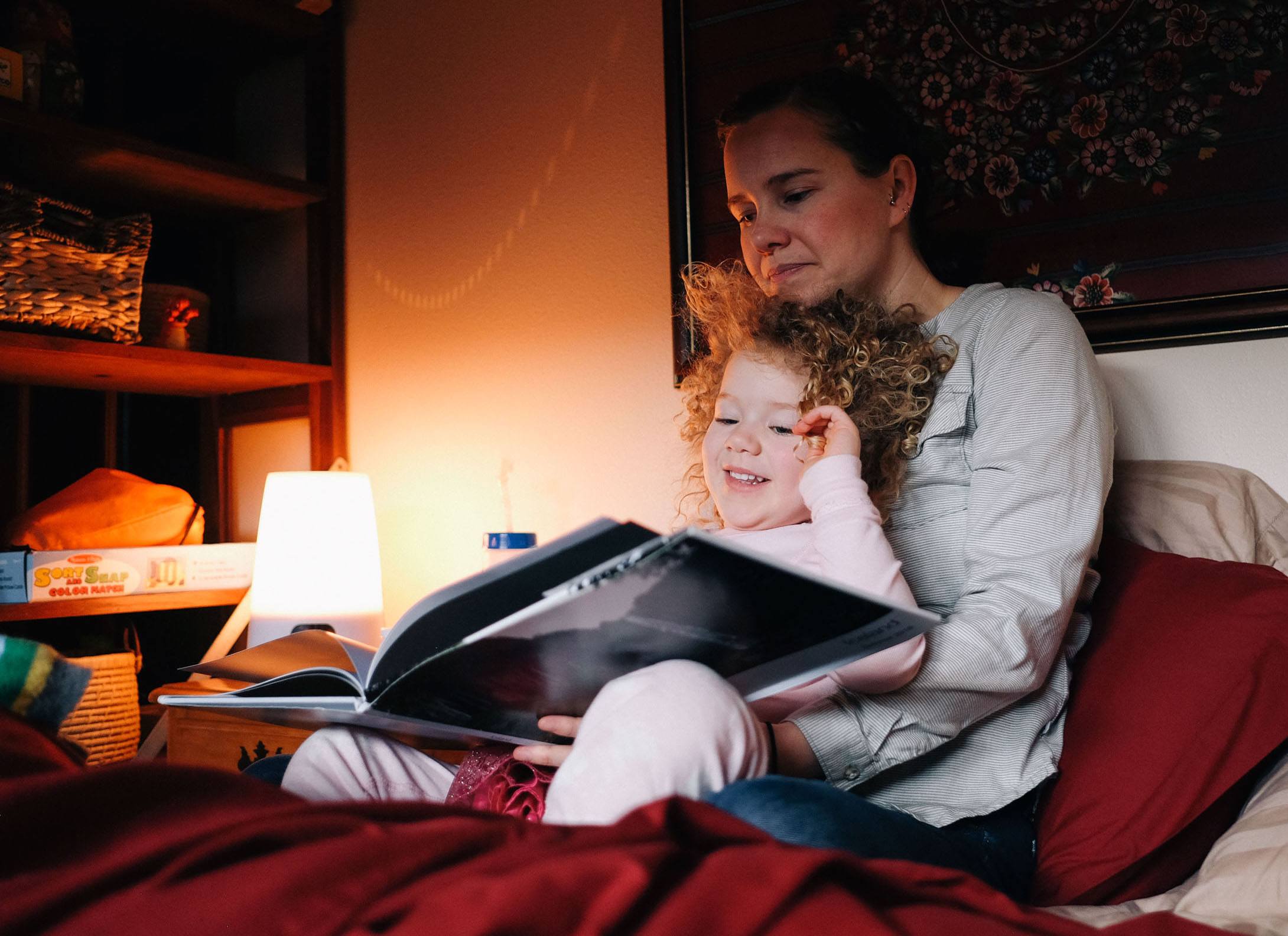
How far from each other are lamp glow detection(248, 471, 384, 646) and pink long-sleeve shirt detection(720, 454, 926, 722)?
1011 mm

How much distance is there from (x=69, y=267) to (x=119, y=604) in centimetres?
59

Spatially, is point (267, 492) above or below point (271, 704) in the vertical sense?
above

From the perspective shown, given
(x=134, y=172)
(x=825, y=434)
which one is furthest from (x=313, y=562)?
(x=825, y=434)

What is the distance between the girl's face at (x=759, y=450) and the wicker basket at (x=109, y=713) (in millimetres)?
1237

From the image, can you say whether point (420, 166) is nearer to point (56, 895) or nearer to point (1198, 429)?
point (1198, 429)

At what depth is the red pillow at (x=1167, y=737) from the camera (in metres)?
0.78

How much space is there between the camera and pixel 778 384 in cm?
105

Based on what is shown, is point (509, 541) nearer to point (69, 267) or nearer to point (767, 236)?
point (767, 236)

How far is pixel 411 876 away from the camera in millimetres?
411

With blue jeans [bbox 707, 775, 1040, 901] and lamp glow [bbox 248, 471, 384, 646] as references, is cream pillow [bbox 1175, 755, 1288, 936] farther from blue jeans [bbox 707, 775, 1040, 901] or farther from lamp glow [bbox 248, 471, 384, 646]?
lamp glow [bbox 248, 471, 384, 646]

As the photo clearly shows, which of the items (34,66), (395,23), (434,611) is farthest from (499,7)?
(434,611)

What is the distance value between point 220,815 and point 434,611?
197mm

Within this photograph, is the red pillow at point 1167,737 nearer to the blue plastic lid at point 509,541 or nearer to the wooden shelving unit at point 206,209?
the blue plastic lid at point 509,541

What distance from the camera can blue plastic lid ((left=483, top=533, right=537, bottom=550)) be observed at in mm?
1618
